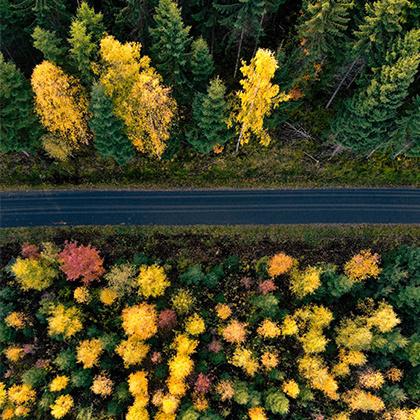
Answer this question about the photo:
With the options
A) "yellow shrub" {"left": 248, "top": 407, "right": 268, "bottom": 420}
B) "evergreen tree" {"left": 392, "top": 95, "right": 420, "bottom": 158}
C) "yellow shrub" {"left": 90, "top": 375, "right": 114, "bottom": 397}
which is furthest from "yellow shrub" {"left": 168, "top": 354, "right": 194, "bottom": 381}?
"evergreen tree" {"left": 392, "top": 95, "right": 420, "bottom": 158}

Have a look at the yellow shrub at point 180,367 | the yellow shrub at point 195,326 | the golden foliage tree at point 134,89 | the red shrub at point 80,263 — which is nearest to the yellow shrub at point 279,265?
the yellow shrub at point 195,326

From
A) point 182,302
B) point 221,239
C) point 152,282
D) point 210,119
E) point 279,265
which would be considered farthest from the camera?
point 221,239

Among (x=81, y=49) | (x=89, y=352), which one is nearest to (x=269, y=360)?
(x=89, y=352)

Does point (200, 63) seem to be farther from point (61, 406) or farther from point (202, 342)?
point (61, 406)

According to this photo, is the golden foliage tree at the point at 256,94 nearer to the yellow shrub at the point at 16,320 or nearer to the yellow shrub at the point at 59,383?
the yellow shrub at the point at 16,320

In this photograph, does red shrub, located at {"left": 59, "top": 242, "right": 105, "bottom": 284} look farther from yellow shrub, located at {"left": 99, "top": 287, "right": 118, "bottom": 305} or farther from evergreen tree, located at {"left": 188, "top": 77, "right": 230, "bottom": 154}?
evergreen tree, located at {"left": 188, "top": 77, "right": 230, "bottom": 154}
